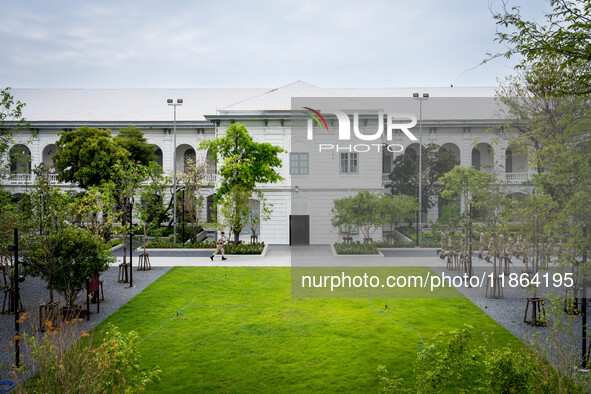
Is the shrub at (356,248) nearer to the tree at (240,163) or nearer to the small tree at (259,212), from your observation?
the small tree at (259,212)

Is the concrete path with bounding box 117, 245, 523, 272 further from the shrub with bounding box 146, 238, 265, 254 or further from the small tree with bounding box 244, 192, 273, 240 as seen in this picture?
the small tree with bounding box 244, 192, 273, 240

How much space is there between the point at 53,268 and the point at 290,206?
16825mm

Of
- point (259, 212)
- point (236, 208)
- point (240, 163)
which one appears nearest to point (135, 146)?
point (259, 212)

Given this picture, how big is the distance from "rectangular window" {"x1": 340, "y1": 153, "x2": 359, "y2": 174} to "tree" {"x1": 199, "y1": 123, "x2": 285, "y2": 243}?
3.96m

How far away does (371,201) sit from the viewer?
24.3 meters

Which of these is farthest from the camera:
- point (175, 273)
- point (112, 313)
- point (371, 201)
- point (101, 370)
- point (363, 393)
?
point (371, 201)

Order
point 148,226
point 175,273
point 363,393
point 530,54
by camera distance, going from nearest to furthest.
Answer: point 530,54 < point 363,393 < point 175,273 < point 148,226

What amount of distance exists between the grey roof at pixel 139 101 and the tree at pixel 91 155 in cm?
1032

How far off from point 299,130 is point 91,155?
45.8 ft

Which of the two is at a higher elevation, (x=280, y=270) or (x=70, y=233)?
(x=70, y=233)

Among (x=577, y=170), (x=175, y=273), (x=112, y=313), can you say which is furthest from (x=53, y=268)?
(x=577, y=170)

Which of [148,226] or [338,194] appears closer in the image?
[338,194]

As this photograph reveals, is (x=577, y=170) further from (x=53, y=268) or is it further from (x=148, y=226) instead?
(x=148, y=226)

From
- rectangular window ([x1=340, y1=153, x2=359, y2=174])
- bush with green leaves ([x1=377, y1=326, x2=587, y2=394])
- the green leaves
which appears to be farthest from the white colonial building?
bush with green leaves ([x1=377, y1=326, x2=587, y2=394])
